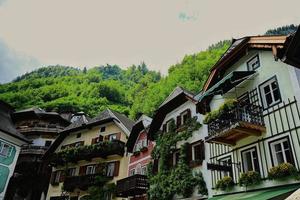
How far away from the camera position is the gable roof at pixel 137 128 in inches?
1073

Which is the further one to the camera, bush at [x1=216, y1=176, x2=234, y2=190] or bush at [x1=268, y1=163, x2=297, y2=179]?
bush at [x1=216, y1=176, x2=234, y2=190]

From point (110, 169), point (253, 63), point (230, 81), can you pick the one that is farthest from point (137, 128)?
point (253, 63)

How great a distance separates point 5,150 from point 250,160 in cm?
2581

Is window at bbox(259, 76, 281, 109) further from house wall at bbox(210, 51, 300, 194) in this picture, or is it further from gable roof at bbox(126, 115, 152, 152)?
gable roof at bbox(126, 115, 152, 152)

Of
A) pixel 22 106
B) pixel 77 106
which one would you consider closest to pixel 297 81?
pixel 77 106

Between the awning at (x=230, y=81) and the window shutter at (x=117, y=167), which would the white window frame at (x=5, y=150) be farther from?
the awning at (x=230, y=81)

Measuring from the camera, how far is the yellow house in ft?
93.2

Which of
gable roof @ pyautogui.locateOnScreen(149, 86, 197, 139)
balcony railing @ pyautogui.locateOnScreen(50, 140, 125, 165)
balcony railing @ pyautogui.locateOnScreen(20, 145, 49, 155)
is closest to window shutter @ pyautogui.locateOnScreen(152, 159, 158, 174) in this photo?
gable roof @ pyautogui.locateOnScreen(149, 86, 197, 139)

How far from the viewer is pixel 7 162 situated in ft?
98.4

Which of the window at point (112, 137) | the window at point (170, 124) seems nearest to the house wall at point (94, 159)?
the window at point (112, 137)

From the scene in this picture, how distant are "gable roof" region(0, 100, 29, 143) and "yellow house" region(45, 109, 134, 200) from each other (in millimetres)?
4752

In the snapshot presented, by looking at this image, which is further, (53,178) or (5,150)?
(53,178)

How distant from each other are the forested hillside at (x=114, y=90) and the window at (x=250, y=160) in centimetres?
2926

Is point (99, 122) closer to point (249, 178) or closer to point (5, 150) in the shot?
point (5, 150)
